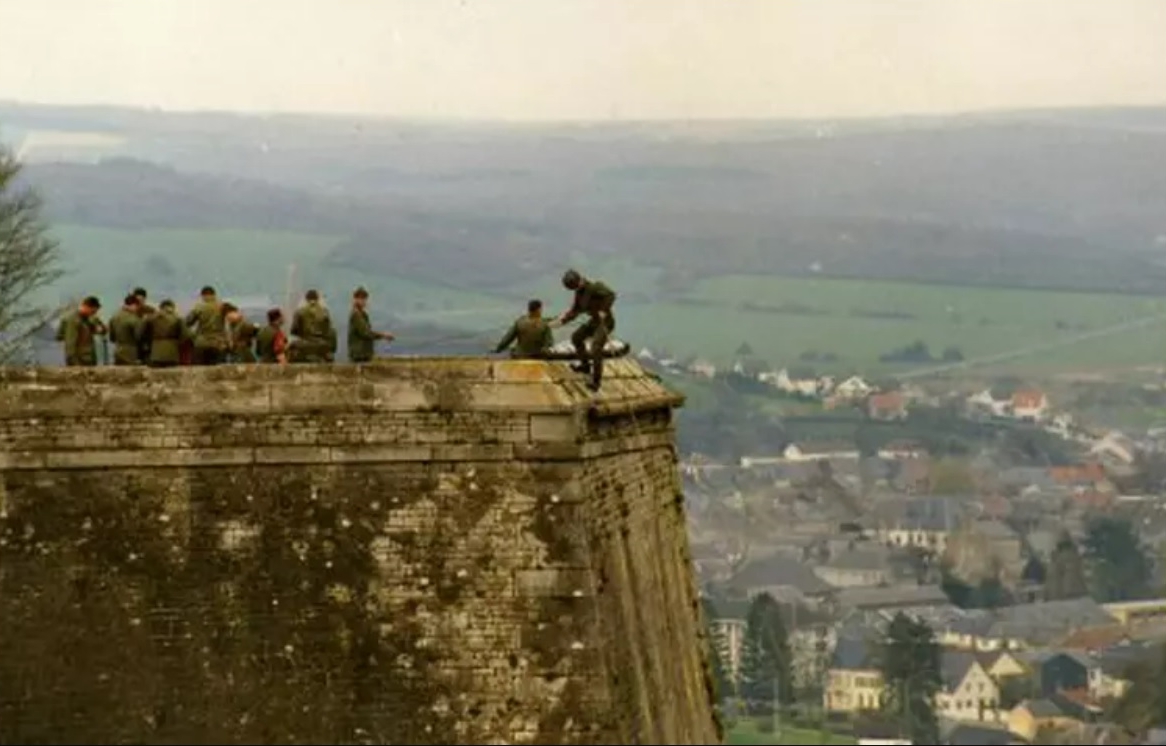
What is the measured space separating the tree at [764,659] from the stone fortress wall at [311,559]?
64418mm

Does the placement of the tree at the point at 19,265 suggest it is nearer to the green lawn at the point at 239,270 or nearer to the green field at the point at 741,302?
the green lawn at the point at 239,270

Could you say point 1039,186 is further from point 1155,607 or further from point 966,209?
point 1155,607

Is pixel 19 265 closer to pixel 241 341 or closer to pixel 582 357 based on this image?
pixel 241 341

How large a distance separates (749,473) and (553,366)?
324 feet

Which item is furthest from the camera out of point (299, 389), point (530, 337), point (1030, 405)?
point (1030, 405)

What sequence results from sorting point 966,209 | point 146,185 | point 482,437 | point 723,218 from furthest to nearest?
1. point 966,209
2. point 723,218
3. point 146,185
4. point 482,437

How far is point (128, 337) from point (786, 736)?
61578mm

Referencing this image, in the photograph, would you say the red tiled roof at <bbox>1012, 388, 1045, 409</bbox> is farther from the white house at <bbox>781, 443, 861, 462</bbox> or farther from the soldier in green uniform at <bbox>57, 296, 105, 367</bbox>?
the soldier in green uniform at <bbox>57, 296, 105, 367</bbox>

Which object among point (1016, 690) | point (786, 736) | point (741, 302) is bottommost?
point (786, 736)

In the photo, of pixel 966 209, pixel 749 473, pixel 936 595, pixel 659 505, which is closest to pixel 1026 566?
pixel 936 595

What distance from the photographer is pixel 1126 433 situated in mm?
145000

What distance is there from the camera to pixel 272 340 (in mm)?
33250

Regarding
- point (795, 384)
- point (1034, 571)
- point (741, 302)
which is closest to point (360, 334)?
point (1034, 571)

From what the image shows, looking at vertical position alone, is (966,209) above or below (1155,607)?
above
